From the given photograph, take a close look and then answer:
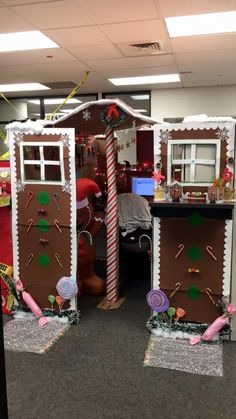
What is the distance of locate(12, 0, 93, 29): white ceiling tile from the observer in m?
3.50

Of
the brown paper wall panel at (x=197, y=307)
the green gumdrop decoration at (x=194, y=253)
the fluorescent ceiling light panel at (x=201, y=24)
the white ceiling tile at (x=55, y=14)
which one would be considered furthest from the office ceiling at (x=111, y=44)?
the brown paper wall panel at (x=197, y=307)

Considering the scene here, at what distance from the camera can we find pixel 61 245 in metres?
3.35

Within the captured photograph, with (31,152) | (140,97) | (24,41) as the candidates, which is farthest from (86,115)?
(140,97)

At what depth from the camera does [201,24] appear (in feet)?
13.4

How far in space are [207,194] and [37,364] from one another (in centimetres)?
176

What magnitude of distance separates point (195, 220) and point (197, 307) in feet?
2.32

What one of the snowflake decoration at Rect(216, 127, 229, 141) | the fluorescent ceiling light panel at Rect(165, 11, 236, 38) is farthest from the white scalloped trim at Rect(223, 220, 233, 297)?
the fluorescent ceiling light panel at Rect(165, 11, 236, 38)

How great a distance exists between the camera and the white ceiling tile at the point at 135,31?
4.06 m

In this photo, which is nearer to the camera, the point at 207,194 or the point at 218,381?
the point at 218,381

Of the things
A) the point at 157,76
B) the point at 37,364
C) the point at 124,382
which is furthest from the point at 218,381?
the point at 157,76

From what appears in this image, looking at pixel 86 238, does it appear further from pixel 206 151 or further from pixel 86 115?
pixel 206 151

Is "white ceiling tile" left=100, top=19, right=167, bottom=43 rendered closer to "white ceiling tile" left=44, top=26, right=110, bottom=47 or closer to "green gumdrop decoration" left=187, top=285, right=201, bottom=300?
"white ceiling tile" left=44, top=26, right=110, bottom=47

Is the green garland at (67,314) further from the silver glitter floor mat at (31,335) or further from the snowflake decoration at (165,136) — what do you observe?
the snowflake decoration at (165,136)

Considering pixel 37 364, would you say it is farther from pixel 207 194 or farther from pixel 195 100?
pixel 195 100
